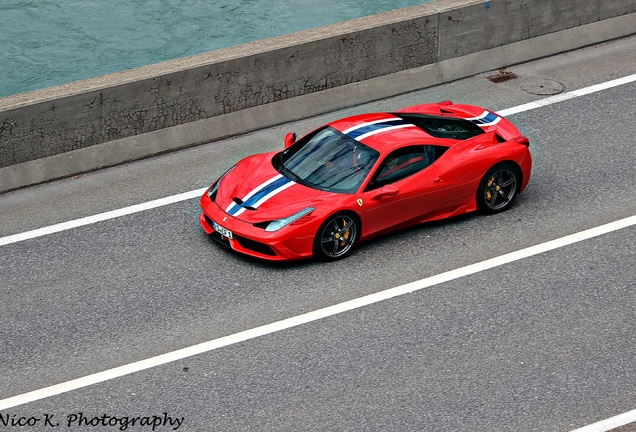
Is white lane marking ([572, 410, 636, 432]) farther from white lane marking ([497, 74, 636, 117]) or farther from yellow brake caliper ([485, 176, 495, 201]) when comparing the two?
white lane marking ([497, 74, 636, 117])

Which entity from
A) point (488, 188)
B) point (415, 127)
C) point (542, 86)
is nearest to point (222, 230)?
point (415, 127)

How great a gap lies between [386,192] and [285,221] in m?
1.15

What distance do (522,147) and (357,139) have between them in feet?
6.53

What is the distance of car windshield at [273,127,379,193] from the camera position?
10.2 metres

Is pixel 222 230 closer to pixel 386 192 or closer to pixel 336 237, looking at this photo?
pixel 336 237

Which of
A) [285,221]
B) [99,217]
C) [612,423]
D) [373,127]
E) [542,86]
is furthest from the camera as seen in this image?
[542,86]

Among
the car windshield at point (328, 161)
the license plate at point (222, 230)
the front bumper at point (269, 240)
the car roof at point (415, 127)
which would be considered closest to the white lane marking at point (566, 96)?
the car roof at point (415, 127)

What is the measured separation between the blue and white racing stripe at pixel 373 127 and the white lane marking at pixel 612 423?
4.29 meters

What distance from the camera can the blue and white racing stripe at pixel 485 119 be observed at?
37.9 feet

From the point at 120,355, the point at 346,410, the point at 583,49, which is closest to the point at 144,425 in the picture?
the point at 120,355

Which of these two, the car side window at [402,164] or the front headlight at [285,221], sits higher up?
the car side window at [402,164]

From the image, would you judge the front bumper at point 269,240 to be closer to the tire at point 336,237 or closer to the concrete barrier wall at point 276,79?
the tire at point 336,237

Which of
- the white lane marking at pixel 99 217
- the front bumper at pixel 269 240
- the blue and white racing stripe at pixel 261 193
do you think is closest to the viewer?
the front bumper at pixel 269 240

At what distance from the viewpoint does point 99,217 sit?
11383mm
